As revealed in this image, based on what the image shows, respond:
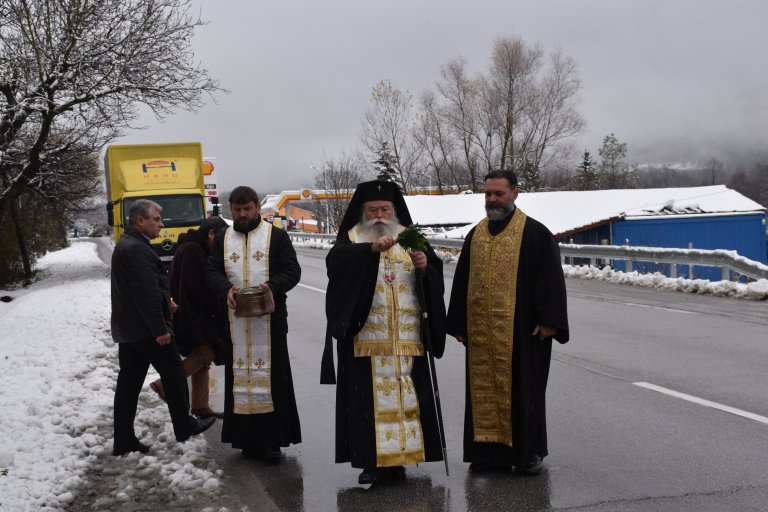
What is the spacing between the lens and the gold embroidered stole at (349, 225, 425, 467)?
202 inches

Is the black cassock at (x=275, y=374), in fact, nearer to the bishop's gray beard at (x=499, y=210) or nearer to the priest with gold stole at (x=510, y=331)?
the priest with gold stole at (x=510, y=331)

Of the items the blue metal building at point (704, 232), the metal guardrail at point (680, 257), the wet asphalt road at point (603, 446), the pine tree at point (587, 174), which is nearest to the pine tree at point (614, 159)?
the pine tree at point (587, 174)

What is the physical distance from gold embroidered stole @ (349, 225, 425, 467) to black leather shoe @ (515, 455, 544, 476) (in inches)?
26.1

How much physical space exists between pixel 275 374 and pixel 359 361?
0.88m

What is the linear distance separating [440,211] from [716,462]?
1753 inches

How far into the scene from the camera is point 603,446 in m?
5.86

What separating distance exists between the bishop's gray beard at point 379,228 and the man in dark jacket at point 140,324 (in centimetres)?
166

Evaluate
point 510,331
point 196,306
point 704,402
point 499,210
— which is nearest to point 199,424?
point 196,306

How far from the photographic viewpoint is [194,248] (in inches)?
263

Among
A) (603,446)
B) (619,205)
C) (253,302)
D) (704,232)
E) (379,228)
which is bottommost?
(603,446)

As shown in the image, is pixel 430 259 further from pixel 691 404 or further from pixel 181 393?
pixel 691 404

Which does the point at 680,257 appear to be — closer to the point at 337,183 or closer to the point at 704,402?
the point at 704,402

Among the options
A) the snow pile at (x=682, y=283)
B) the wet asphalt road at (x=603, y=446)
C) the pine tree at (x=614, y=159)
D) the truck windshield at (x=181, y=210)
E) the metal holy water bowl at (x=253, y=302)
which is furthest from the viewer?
the pine tree at (x=614, y=159)

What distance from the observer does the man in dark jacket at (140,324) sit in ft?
19.4
